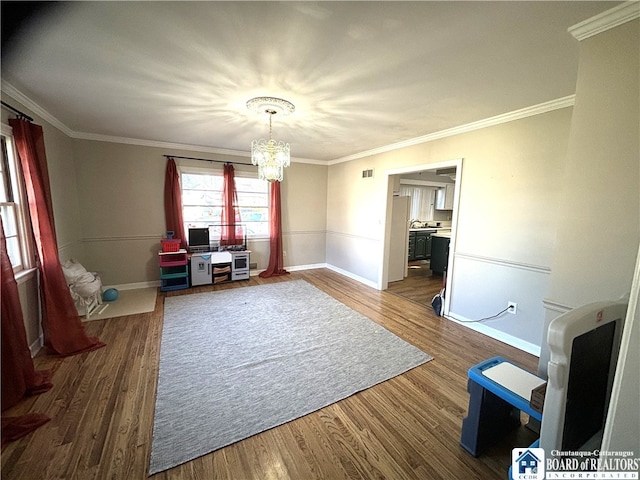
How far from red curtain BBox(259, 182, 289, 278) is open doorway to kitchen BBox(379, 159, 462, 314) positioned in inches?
86.3

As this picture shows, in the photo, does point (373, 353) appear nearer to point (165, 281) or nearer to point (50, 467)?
point (50, 467)

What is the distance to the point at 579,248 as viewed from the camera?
1.44m

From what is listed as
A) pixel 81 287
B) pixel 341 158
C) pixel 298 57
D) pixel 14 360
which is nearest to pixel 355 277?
pixel 341 158

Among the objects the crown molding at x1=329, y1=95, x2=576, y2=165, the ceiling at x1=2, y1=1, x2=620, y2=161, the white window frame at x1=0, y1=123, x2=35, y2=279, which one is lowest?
the white window frame at x1=0, y1=123, x2=35, y2=279

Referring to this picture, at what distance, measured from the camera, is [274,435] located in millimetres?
1632

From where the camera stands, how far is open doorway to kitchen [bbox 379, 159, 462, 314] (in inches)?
149

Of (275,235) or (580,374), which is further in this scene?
(275,235)

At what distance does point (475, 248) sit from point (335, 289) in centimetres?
232

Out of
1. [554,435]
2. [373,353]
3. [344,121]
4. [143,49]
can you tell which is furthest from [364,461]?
[344,121]

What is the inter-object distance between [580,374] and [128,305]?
4.65 m

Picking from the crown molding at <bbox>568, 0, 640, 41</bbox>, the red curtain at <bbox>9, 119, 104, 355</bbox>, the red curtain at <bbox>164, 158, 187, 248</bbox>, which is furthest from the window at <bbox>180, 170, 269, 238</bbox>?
the crown molding at <bbox>568, 0, 640, 41</bbox>

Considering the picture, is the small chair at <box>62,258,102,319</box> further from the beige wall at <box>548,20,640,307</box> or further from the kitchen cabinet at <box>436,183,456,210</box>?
the kitchen cabinet at <box>436,183,456,210</box>

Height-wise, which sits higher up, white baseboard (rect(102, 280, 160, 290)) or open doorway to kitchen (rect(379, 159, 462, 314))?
open doorway to kitchen (rect(379, 159, 462, 314))

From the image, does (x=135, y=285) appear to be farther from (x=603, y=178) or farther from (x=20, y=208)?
(x=603, y=178)
